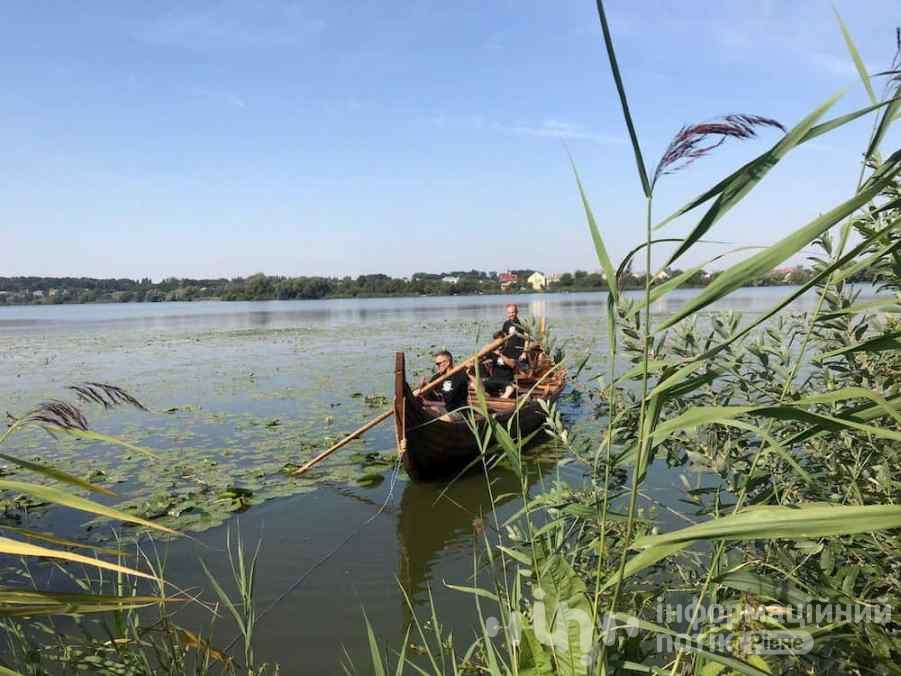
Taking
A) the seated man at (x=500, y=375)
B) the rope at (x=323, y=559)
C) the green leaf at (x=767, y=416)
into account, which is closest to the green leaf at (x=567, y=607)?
the green leaf at (x=767, y=416)

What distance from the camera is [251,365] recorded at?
1859cm

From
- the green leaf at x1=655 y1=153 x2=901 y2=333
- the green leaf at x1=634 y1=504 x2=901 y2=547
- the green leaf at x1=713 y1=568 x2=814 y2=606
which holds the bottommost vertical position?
the green leaf at x1=713 y1=568 x2=814 y2=606

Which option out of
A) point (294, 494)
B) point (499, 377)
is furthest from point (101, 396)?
point (499, 377)

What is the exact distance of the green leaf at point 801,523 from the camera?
2.55 feet

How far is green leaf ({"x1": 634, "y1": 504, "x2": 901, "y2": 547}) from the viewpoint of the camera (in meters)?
0.78

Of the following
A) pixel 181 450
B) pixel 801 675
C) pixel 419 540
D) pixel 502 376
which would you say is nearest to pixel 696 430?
pixel 801 675

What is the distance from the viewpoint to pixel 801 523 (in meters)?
0.81

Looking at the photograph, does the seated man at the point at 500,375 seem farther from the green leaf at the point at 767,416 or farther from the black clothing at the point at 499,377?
the green leaf at the point at 767,416

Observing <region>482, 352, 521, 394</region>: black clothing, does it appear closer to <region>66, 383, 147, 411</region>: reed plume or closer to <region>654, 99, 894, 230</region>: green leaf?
<region>66, 383, 147, 411</region>: reed plume

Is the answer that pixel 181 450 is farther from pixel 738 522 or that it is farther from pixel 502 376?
pixel 738 522

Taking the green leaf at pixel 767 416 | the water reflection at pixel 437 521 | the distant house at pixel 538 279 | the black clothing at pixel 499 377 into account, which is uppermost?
the distant house at pixel 538 279

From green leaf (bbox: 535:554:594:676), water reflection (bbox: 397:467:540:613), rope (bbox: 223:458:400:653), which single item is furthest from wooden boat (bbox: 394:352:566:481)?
green leaf (bbox: 535:554:594:676)

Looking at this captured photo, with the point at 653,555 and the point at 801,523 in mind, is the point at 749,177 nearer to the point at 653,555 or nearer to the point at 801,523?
the point at 801,523

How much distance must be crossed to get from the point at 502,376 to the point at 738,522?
8.97 m
